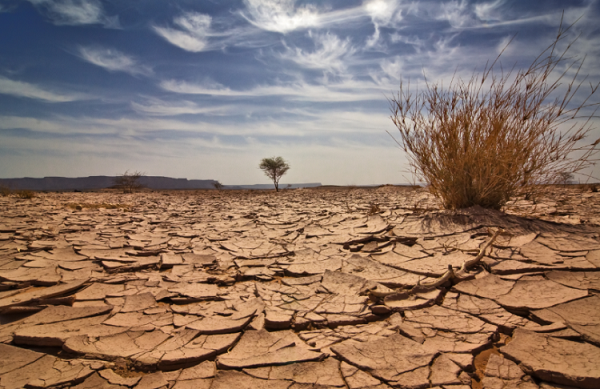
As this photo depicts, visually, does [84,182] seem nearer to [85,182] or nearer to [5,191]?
[85,182]

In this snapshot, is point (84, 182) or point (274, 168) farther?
point (84, 182)

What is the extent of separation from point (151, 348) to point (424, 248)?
7.22ft

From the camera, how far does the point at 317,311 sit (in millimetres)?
1624

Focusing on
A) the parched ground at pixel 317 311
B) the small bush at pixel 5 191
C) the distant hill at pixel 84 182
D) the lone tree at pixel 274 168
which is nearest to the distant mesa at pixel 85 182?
the distant hill at pixel 84 182

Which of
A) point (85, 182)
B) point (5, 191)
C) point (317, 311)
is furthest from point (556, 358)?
point (85, 182)

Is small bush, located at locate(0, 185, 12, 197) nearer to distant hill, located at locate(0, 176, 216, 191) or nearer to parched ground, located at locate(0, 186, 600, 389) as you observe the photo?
parched ground, located at locate(0, 186, 600, 389)

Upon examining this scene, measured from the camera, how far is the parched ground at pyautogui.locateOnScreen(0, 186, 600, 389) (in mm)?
1119

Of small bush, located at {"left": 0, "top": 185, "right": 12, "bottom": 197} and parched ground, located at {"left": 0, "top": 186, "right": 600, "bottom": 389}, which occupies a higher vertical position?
small bush, located at {"left": 0, "top": 185, "right": 12, "bottom": 197}

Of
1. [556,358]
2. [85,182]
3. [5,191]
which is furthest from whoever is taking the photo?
[85,182]

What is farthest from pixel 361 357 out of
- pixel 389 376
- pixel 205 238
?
pixel 205 238

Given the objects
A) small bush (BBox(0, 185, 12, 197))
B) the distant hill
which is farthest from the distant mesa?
small bush (BBox(0, 185, 12, 197))

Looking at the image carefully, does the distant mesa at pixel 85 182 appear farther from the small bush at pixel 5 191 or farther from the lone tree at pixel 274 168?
the small bush at pixel 5 191

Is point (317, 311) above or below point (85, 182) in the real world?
below

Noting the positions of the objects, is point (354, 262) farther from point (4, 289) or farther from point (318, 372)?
point (4, 289)
